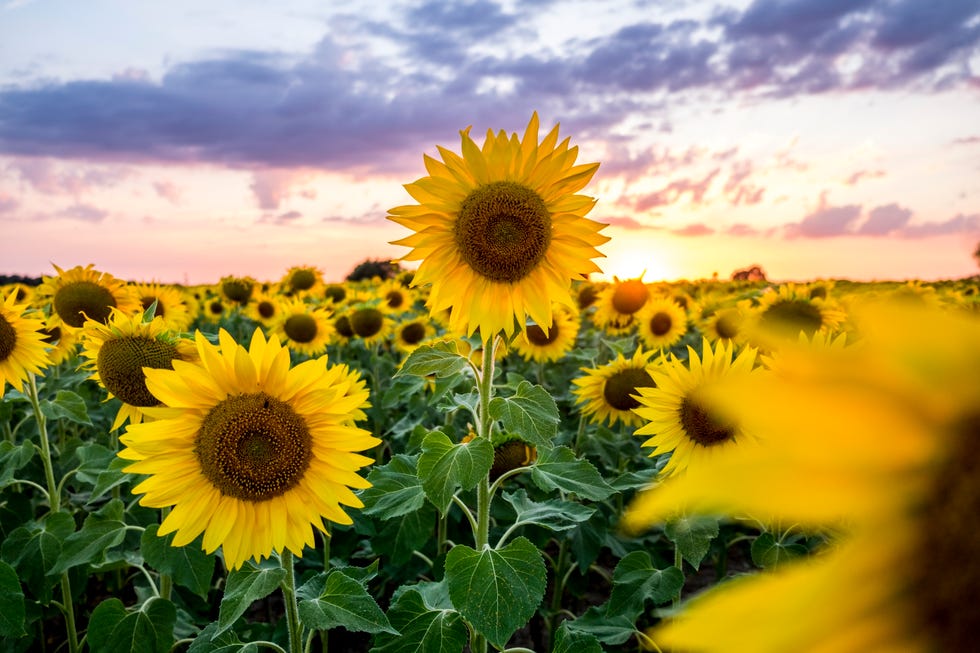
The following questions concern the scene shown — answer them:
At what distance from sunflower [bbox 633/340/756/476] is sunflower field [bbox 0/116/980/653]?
12 millimetres

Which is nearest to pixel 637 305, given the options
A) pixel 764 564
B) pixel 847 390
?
pixel 764 564

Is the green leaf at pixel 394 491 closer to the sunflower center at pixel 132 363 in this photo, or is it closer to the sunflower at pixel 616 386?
the sunflower center at pixel 132 363

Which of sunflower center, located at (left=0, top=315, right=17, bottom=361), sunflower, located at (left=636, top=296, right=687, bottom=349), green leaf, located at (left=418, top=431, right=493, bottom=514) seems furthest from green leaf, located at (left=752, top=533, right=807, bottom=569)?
sunflower, located at (left=636, top=296, right=687, bottom=349)

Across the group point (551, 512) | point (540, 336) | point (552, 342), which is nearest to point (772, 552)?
point (551, 512)

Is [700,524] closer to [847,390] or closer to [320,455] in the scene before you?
[320,455]

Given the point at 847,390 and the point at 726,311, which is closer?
the point at 847,390

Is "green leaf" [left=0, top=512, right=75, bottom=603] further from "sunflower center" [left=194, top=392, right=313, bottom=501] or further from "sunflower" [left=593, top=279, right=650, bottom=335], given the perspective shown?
"sunflower" [left=593, top=279, right=650, bottom=335]

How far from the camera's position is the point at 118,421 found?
3.12 metres

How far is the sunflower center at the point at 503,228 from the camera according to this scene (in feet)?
9.42

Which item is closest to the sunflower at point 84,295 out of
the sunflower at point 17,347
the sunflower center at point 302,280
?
the sunflower at point 17,347

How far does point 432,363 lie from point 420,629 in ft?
3.18

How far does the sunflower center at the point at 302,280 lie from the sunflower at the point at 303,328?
2.85 meters

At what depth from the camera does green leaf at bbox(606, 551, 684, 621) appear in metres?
2.93

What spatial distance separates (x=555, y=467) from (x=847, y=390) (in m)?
2.43
